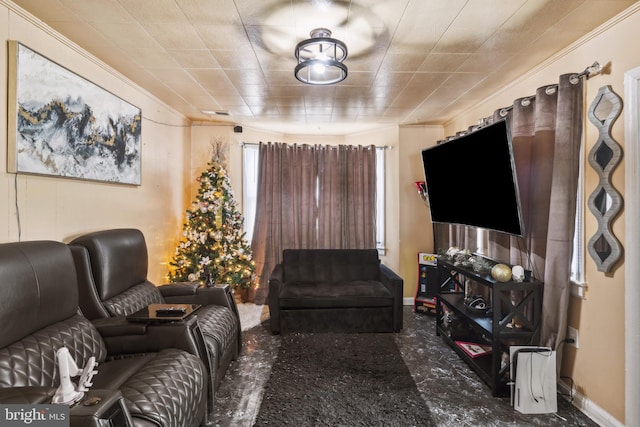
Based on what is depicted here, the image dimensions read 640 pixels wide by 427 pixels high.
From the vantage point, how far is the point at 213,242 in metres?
4.09

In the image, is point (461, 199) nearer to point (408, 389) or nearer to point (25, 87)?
point (408, 389)

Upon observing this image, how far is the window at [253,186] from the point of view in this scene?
16.1ft

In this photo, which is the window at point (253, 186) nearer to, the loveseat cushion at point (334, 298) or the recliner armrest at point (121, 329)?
the loveseat cushion at point (334, 298)

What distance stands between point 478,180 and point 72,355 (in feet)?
10.1

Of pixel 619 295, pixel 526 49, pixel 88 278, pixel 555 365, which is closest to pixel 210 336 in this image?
pixel 88 278

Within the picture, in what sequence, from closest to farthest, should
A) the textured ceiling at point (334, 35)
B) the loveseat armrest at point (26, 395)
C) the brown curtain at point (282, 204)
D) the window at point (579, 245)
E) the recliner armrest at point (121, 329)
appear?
the loveseat armrest at point (26, 395)
the textured ceiling at point (334, 35)
the recliner armrest at point (121, 329)
the window at point (579, 245)
the brown curtain at point (282, 204)

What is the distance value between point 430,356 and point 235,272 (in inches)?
97.0

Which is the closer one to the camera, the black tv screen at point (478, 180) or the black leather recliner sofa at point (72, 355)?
the black leather recliner sofa at point (72, 355)

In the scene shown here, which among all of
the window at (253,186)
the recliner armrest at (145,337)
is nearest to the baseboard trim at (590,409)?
the recliner armrest at (145,337)

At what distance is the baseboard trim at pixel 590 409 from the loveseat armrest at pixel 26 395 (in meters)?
3.04

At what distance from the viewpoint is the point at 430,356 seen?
3.03 meters

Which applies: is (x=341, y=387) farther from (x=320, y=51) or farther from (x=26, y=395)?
(x=320, y=51)

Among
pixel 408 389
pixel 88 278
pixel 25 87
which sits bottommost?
pixel 408 389

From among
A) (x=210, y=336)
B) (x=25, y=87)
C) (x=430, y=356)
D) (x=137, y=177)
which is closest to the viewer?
(x=25, y=87)
